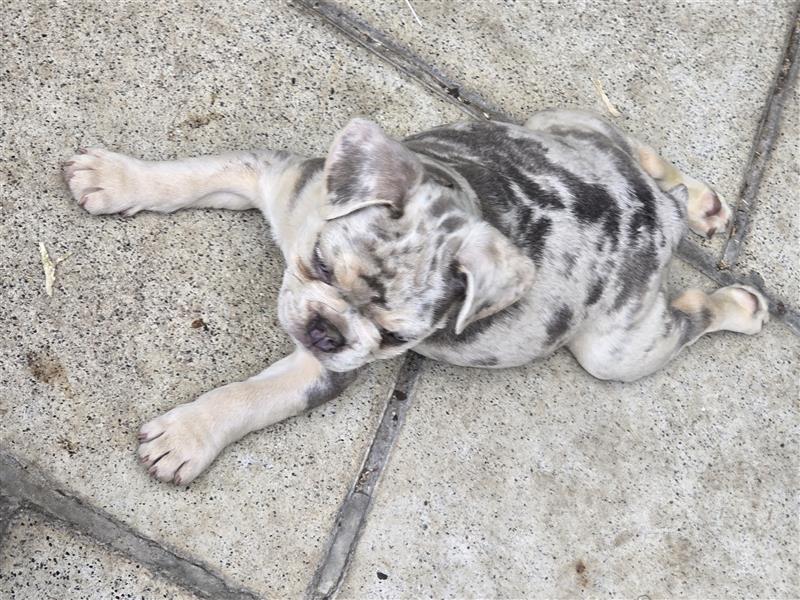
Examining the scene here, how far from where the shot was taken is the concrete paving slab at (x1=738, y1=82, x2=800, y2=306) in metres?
5.60

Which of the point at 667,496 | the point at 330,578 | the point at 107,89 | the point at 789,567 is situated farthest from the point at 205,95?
the point at 789,567

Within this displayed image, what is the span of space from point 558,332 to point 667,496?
131cm

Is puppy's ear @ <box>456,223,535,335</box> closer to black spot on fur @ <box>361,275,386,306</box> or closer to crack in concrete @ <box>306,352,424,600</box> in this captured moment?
black spot on fur @ <box>361,275,386,306</box>

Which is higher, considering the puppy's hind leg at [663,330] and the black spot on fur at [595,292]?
the black spot on fur at [595,292]

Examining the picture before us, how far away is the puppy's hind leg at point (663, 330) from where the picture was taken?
4723 millimetres

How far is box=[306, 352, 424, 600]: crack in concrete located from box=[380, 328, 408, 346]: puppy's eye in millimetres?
915

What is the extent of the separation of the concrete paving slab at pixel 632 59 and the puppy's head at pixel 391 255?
2.13 m

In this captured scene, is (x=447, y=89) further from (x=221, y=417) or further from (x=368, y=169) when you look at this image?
(x=221, y=417)

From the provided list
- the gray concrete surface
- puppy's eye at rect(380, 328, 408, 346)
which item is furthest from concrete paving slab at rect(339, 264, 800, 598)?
puppy's eye at rect(380, 328, 408, 346)

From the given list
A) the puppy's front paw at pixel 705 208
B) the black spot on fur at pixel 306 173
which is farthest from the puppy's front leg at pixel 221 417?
the puppy's front paw at pixel 705 208

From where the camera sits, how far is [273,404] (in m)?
4.25

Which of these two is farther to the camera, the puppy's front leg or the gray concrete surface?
the gray concrete surface

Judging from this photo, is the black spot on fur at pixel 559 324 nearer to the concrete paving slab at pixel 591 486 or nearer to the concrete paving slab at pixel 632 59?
the concrete paving slab at pixel 591 486

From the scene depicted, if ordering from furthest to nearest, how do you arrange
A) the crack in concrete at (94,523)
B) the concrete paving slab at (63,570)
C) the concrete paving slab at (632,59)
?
the concrete paving slab at (632,59), the crack in concrete at (94,523), the concrete paving slab at (63,570)
